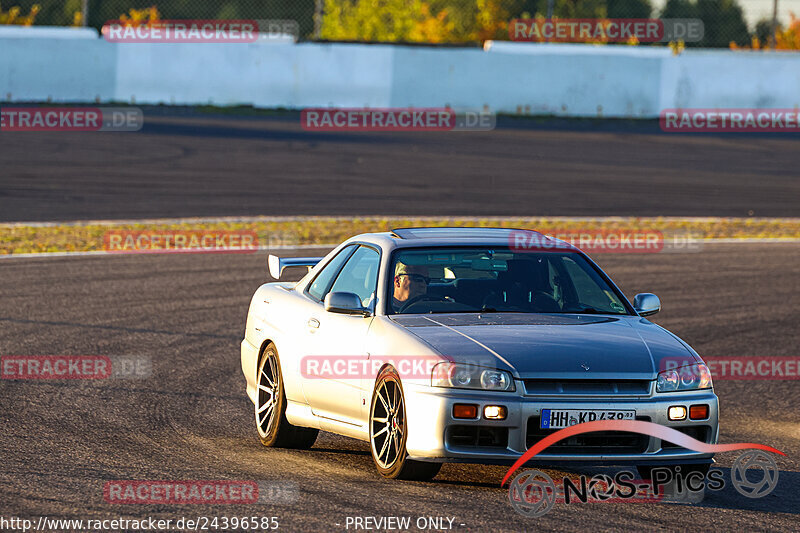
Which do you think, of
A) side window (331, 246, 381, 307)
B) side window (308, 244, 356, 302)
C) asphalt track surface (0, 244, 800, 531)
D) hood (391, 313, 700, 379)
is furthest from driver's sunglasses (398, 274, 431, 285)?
asphalt track surface (0, 244, 800, 531)

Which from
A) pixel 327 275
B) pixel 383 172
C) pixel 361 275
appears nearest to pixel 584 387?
pixel 361 275

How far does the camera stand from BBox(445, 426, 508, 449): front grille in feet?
22.2

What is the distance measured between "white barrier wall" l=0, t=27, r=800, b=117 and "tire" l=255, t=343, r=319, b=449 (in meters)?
27.3

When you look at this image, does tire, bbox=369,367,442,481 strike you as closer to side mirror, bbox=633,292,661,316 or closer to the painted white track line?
side mirror, bbox=633,292,661,316

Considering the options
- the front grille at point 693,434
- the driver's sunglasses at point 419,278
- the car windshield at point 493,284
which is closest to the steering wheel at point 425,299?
the car windshield at point 493,284

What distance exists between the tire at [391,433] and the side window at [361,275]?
→ 89 cm

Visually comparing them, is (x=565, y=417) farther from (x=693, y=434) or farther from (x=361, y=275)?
(x=361, y=275)

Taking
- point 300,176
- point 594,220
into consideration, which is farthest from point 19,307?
point 300,176

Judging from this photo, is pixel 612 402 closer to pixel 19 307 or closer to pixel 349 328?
pixel 349 328

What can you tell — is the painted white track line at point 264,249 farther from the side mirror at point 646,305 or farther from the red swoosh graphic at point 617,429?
the red swoosh graphic at point 617,429

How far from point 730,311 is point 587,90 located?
23018mm

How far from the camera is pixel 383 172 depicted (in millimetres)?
28688

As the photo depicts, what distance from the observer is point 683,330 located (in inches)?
564

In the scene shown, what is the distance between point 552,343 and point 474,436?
2.24 feet
